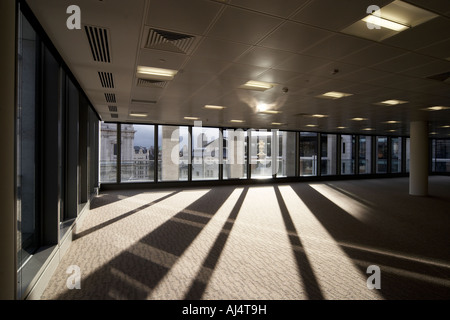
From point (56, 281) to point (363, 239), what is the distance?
512 centimetres

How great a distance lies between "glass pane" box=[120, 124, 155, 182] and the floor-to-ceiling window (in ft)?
50.8

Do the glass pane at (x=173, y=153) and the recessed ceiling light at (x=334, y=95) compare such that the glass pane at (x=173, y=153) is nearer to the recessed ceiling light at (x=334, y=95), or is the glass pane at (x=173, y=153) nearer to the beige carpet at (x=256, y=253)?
the beige carpet at (x=256, y=253)

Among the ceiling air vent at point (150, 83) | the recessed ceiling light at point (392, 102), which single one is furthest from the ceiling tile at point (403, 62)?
the ceiling air vent at point (150, 83)

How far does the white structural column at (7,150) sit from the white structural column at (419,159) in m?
12.9

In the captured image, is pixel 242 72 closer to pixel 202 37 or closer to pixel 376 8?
pixel 202 37

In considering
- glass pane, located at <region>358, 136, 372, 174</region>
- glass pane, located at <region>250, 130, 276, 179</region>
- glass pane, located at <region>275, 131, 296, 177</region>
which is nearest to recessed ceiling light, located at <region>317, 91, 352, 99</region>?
glass pane, located at <region>250, 130, 276, 179</region>

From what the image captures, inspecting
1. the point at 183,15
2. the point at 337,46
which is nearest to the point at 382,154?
the point at 337,46

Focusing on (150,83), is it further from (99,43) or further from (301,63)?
(301,63)

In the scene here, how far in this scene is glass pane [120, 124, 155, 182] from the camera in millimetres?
11852

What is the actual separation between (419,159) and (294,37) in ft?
34.2

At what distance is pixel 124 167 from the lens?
11781mm

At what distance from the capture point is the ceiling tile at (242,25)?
2816mm

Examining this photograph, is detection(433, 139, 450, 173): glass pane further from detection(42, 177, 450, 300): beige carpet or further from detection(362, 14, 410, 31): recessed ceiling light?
detection(362, 14, 410, 31): recessed ceiling light

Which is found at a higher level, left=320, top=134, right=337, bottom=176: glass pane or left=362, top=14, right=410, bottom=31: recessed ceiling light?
left=362, top=14, right=410, bottom=31: recessed ceiling light
